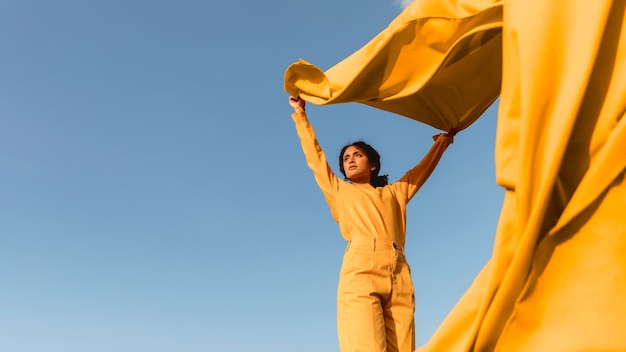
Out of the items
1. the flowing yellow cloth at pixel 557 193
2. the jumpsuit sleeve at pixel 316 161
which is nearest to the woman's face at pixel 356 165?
the jumpsuit sleeve at pixel 316 161

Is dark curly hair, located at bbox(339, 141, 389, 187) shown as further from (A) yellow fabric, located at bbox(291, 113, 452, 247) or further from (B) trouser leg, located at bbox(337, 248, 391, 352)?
(B) trouser leg, located at bbox(337, 248, 391, 352)

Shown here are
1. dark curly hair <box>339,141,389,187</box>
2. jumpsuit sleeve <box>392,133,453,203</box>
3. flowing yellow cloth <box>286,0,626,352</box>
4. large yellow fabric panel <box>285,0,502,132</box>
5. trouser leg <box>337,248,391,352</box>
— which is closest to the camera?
flowing yellow cloth <box>286,0,626,352</box>

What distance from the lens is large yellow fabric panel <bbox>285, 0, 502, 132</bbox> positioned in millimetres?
2770

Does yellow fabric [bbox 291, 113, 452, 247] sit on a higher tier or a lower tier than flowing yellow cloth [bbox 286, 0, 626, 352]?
higher

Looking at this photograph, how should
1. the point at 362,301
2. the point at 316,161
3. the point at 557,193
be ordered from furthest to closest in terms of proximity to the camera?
the point at 316,161
the point at 362,301
the point at 557,193

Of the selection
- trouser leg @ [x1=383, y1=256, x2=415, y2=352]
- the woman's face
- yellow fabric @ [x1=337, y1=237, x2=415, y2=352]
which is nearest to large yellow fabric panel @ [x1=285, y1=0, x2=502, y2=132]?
the woman's face

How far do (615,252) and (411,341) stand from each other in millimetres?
2051

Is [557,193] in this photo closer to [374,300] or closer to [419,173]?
[374,300]

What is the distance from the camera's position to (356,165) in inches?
183

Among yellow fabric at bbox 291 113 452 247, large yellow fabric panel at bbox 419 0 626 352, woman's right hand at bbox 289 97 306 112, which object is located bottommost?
large yellow fabric panel at bbox 419 0 626 352

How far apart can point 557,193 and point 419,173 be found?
2.48m

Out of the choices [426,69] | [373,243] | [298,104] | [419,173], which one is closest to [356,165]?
[419,173]

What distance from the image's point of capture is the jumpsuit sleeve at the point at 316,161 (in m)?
4.40

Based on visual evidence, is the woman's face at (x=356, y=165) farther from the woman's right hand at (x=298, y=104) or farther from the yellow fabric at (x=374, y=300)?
the yellow fabric at (x=374, y=300)
